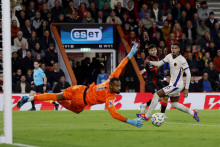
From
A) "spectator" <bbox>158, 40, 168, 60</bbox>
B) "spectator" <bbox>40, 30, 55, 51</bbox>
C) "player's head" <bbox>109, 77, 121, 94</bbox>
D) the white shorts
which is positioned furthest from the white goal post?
"spectator" <bbox>158, 40, 168, 60</bbox>

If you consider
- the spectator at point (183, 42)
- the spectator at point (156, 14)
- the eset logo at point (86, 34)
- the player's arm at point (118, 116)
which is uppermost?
the spectator at point (156, 14)

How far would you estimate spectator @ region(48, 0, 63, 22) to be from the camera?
77.6ft

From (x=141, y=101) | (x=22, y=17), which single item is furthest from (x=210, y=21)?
(x=22, y=17)

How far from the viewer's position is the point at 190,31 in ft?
83.9

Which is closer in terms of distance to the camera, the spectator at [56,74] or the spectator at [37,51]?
the spectator at [56,74]

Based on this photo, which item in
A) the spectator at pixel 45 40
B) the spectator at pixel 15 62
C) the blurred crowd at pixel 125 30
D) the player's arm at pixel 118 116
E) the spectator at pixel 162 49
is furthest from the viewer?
the spectator at pixel 162 49

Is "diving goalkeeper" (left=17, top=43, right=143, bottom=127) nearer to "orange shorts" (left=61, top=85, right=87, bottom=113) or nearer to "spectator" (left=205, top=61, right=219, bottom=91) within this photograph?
"orange shorts" (left=61, top=85, right=87, bottom=113)

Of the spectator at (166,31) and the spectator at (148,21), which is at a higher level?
the spectator at (148,21)

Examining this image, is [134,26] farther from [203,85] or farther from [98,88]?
[98,88]

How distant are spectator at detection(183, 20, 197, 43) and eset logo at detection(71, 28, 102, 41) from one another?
4.28 meters

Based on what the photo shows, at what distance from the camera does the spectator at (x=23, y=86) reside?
69.9ft

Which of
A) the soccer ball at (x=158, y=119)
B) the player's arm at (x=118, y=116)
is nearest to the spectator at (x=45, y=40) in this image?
the soccer ball at (x=158, y=119)

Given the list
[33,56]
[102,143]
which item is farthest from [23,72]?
[102,143]

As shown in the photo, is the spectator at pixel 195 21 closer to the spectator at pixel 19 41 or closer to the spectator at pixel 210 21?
the spectator at pixel 210 21
